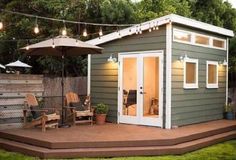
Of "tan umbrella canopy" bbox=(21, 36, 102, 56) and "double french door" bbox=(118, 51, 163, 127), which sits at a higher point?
"tan umbrella canopy" bbox=(21, 36, 102, 56)

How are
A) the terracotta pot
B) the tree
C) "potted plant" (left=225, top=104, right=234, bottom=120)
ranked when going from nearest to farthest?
the terracotta pot, "potted plant" (left=225, top=104, right=234, bottom=120), the tree

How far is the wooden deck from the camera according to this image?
7.44 meters

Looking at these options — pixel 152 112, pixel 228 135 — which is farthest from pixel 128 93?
pixel 228 135

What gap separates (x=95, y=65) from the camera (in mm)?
11359

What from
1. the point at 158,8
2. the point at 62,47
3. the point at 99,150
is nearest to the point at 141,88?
the point at 62,47

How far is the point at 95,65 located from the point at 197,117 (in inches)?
135

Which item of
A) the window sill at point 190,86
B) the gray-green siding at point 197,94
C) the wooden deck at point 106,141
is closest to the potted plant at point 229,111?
the gray-green siding at point 197,94

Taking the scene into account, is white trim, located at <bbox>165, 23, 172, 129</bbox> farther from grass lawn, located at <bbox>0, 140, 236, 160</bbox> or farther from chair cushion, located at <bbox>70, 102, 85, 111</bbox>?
chair cushion, located at <bbox>70, 102, 85, 111</bbox>

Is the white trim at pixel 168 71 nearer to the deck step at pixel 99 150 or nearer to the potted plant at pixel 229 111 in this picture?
the deck step at pixel 99 150

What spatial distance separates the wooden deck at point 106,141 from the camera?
744 cm

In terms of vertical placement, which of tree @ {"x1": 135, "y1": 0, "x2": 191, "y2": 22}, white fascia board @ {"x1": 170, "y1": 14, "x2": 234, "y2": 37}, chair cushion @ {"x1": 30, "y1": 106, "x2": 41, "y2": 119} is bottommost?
chair cushion @ {"x1": 30, "y1": 106, "x2": 41, "y2": 119}

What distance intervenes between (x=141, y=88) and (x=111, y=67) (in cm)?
133

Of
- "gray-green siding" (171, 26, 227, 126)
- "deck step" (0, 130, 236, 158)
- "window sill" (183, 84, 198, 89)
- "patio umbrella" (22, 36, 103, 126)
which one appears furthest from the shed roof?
"deck step" (0, 130, 236, 158)

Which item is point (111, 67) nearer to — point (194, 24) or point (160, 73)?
point (160, 73)
